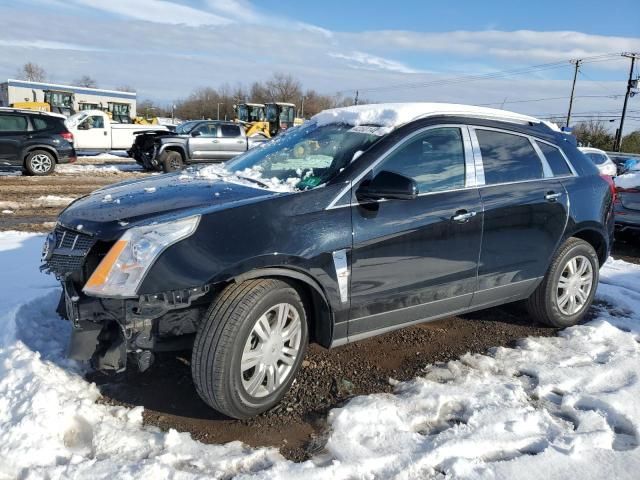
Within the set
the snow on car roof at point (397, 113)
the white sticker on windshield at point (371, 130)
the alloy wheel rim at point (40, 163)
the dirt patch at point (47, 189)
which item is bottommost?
the dirt patch at point (47, 189)

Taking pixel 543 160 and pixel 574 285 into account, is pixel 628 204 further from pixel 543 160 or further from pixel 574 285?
pixel 543 160

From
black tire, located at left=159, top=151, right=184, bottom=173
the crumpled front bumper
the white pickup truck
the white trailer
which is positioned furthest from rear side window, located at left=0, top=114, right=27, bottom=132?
the white trailer

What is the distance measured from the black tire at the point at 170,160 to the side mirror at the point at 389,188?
14382mm

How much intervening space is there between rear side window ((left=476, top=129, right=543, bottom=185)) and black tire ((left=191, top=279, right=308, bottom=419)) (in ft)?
6.54

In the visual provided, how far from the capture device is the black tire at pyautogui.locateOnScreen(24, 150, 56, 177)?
14617 millimetres

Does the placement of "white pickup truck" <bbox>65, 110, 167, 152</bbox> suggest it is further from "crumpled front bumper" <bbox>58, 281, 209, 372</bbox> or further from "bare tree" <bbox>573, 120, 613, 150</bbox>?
"bare tree" <bbox>573, 120, 613, 150</bbox>

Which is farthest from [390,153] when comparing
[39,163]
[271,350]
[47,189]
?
[39,163]

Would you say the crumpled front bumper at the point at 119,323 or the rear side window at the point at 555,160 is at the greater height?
the rear side window at the point at 555,160

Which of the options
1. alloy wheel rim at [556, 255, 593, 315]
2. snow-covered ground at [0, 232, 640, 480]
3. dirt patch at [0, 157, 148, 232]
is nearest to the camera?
snow-covered ground at [0, 232, 640, 480]

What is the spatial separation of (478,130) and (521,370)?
1776 millimetres

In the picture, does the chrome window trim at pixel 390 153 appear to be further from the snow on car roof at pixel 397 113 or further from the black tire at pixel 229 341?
the black tire at pixel 229 341

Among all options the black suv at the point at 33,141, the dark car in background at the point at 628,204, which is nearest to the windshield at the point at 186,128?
the black suv at the point at 33,141

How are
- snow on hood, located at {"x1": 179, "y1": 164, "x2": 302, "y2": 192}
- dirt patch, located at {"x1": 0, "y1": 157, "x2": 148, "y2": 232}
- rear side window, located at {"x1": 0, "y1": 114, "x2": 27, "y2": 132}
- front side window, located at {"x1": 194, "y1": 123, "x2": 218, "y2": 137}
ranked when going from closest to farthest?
snow on hood, located at {"x1": 179, "y1": 164, "x2": 302, "y2": 192}, dirt patch, located at {"x1": 0, "y1": 157, "x2": 148, "y2": 232}, rear side window, located at {"x1": 0, "y1": 114, "x2": 27, "y2": 132}, front side window, located at {"x1": 194, "y1": 123, "x2": 218, "y2": 137}

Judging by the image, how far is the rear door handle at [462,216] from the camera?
375 centimetres
